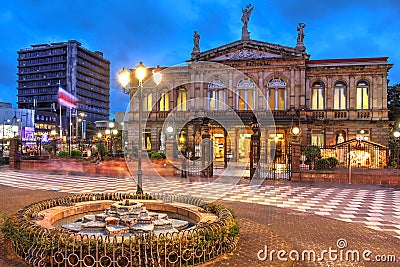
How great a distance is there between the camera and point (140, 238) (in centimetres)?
595

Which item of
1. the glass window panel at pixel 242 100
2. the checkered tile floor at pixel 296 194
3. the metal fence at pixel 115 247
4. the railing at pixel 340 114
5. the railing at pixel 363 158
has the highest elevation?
the glass window panel at pixel 242 100

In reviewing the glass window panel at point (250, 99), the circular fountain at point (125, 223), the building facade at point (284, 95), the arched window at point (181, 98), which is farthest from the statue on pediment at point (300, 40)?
the circular fountain at point (125, 223)

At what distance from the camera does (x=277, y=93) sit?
122 feet

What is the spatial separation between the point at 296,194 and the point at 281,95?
75.4ft

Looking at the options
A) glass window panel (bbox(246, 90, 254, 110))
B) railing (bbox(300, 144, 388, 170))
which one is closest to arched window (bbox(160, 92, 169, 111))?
glass window panel (bbox(246, 90, 254, 110))

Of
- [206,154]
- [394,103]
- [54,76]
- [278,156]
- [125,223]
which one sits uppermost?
[54,76]

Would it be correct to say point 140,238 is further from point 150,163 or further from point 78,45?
point 78,45

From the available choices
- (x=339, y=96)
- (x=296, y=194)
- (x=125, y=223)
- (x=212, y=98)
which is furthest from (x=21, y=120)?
(x=125, y=223)

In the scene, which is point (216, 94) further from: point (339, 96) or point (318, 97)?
point (339, 96)

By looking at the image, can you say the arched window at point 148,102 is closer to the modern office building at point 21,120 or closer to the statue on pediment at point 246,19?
the statue on pediment at point 246,19

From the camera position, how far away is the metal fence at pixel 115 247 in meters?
5.72

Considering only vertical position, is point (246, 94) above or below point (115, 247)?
above

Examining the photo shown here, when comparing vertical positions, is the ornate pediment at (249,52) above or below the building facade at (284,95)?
above

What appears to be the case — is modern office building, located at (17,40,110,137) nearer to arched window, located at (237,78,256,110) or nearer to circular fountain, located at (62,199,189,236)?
arched window, located at (237,78,256,110)
